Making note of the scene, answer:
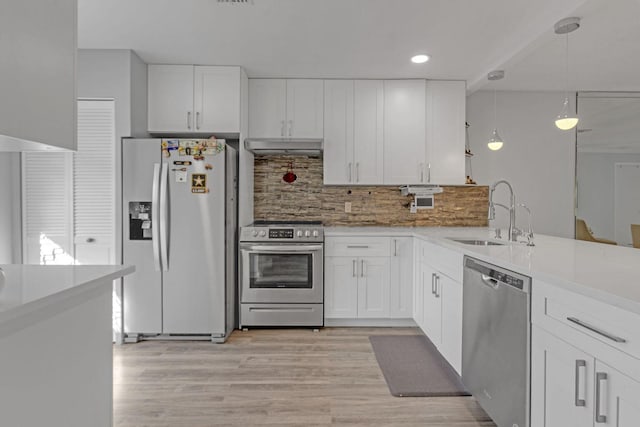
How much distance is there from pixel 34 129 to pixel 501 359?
6.98 ft

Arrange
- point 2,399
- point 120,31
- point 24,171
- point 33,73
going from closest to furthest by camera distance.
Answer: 1. point 2,399
2. point 33,73
3. point 120,31
4. point 24,171

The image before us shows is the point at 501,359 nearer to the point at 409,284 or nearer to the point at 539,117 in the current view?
the point at 409,284

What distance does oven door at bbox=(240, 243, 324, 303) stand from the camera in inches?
140

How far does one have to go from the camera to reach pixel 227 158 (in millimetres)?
3348

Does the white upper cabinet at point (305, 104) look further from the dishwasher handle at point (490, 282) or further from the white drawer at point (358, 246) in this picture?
the dishwasher handle at point (490, 282)

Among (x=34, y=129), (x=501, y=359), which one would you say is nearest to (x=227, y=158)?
(x=34, y=129)

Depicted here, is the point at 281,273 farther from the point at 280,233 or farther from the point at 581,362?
the point at 581,362

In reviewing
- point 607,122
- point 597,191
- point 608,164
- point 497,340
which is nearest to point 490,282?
point 497,340

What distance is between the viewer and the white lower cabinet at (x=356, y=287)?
364 centimetres

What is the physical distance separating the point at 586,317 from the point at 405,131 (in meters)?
2.87

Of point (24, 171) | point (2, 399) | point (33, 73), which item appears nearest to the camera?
point (2, 399)

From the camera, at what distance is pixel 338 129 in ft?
12.8

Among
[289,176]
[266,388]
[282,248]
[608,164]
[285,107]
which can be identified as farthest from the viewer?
[608,164]

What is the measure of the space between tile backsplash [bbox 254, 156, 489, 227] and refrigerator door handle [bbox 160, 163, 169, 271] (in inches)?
45.0
